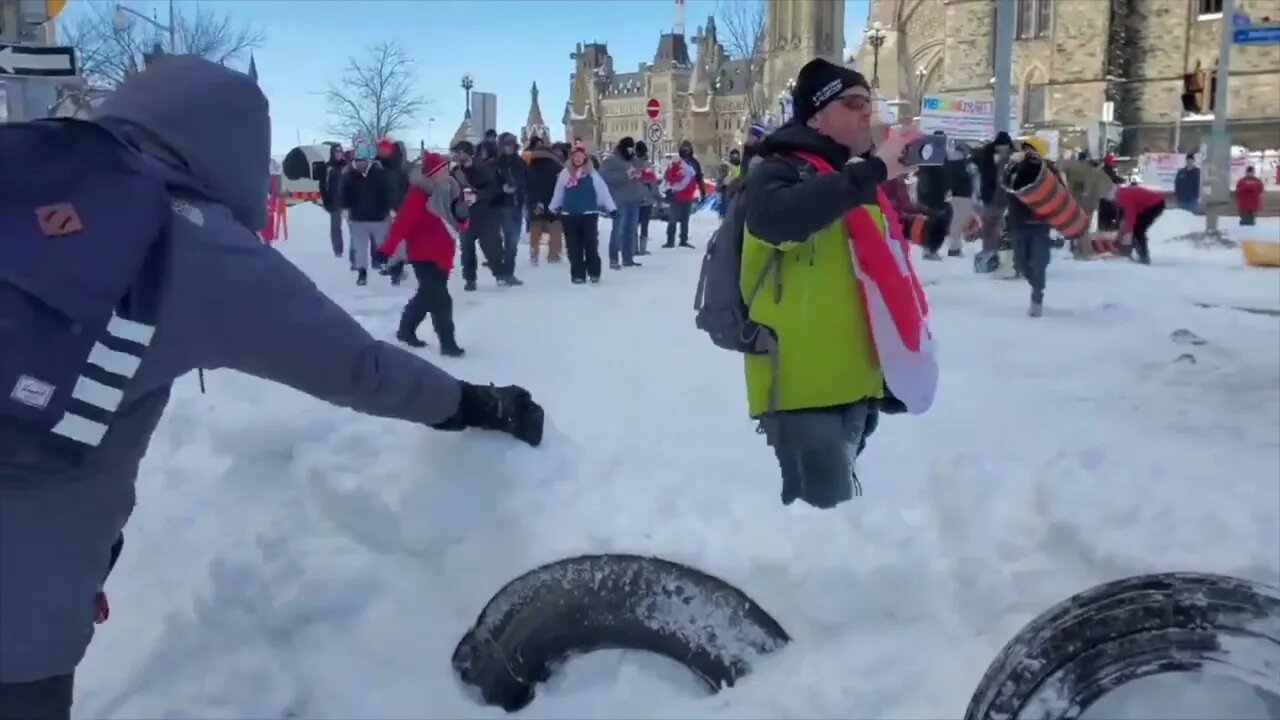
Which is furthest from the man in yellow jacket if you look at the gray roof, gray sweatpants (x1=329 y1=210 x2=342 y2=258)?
the gray roof

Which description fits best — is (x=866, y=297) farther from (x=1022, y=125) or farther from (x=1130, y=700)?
(x=1022, y=125)

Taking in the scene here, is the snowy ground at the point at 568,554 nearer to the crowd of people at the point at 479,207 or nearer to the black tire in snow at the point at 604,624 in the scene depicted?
the black tire in snow at the point at 604,624

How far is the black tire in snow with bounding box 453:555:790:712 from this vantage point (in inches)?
119

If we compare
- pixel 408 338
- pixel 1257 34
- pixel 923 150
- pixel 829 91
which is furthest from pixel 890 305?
pixel 1257 34

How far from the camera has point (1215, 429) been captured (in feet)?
21.8

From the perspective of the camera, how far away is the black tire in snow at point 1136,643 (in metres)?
2.14

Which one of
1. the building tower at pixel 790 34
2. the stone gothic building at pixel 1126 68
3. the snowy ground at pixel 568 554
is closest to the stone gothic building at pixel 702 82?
the building tower at pixel 790 34

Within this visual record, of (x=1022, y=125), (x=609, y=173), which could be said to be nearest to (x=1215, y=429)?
(x=609, y=173)

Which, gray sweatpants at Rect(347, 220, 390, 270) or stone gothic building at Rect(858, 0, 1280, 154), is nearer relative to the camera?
gray sweatpants at Rect(347, 220, 390, 270)

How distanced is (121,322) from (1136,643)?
1.91 meters

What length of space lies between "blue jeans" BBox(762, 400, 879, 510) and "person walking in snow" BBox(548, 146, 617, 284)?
10667 mm

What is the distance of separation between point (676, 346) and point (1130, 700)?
7171 mm

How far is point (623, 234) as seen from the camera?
53.8ft

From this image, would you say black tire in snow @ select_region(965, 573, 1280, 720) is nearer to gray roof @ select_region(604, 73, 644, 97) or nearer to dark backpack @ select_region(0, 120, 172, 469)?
dark backpack @ select_region(0, 120, 172, 469)
